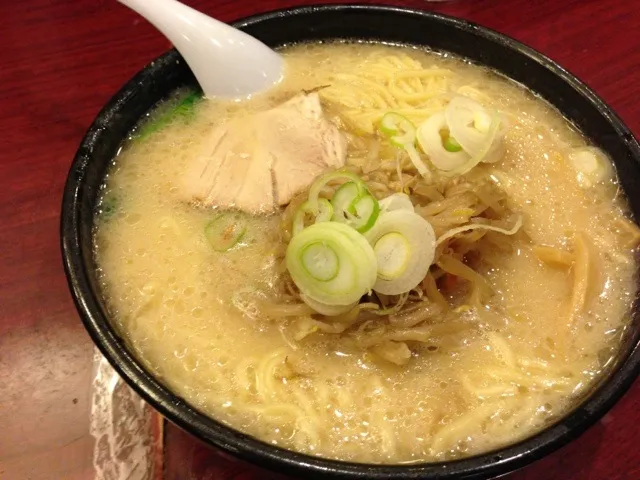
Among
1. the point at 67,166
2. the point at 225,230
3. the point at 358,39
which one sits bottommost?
the point at 67,166

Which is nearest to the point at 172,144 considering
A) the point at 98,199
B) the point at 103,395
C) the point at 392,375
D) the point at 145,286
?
the point at 98,199

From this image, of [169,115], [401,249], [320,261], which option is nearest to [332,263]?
[320,261]

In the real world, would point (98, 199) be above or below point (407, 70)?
below

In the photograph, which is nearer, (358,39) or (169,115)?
(169,115)

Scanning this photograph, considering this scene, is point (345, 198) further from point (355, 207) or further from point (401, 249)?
point (401, 249)

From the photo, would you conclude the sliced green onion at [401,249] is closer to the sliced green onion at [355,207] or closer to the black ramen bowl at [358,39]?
the sliced green onion at [355,207]

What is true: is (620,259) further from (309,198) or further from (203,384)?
(203,384)

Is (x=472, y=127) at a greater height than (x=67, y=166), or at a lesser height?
greater

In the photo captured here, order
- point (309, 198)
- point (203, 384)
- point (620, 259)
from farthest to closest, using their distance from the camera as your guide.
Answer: point (620, 259) < point (309, 198) < point (203, 384)

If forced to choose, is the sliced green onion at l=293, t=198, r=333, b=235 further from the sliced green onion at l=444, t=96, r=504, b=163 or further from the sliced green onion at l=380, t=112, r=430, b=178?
the sliced green onion at l=444, t=96, r=504, b=163
